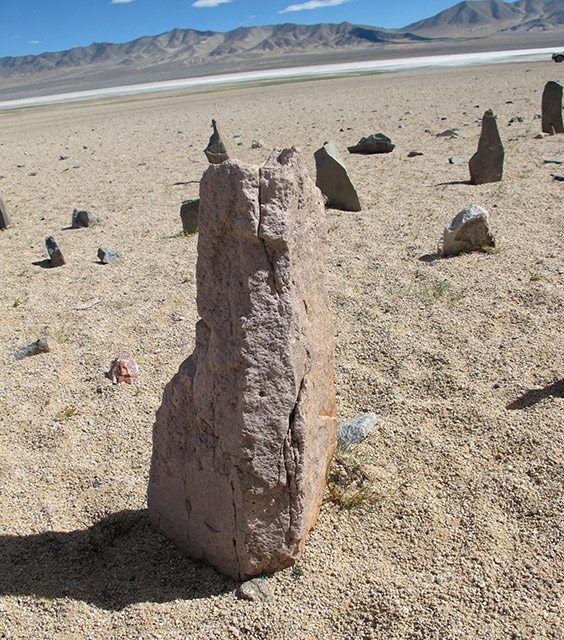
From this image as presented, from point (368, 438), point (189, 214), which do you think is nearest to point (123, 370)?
point (368, 438)

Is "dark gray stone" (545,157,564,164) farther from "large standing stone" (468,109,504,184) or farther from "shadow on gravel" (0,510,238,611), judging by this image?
"shadow on gravel" (0,510,238,611)

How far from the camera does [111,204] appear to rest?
32.9 ft

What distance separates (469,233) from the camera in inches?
239

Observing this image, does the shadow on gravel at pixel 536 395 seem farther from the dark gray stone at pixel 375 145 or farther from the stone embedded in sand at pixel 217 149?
the dark gray stone at pixel 375 145

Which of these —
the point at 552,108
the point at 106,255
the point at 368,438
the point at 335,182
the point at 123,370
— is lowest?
the point at 368,438

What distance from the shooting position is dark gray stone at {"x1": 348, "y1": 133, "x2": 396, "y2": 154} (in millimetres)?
11711

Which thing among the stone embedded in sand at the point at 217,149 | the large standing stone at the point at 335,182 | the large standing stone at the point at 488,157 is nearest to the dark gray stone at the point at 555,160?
the large standing stone at the point at 488,157

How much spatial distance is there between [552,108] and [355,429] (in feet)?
34.4

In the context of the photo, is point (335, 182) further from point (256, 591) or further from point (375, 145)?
point (256, 591)

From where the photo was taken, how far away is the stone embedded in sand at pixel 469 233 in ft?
19.7

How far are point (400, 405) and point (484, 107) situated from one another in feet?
48.8

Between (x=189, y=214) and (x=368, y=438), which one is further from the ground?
(x=189, y=214)

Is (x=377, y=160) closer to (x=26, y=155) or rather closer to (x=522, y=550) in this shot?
(x=522, y=550)

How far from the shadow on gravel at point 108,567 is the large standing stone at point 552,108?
453 inches
